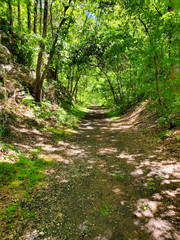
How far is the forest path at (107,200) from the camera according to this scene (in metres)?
2.73

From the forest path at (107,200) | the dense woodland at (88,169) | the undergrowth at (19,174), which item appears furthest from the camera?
the undergrowth at (19,174)

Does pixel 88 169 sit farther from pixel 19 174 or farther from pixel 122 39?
pixel 122 39

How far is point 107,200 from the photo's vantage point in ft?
11.9

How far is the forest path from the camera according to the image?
2729 millimetres

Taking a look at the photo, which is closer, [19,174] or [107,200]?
[107,200]

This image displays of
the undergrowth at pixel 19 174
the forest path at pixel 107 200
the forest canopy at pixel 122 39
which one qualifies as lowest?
the forest path at pixel 107 200

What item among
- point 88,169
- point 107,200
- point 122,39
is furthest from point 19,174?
point 122,39

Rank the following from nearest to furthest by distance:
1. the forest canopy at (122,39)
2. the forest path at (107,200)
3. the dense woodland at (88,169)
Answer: the forest path at (107,200) < the dense woodland at (88,169) < the forest canopy at (122,39)

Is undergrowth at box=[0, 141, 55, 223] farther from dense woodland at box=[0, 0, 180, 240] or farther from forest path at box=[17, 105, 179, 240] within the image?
forest path at box=[17, 105, 179, 240]

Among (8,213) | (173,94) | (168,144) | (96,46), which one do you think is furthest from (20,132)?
(96,46)

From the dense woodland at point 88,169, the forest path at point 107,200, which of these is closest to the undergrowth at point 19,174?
the dense woodland at point 88,169

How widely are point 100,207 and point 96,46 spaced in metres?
17.0

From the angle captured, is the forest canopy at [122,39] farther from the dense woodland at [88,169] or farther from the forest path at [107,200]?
the forest path at [107,200]

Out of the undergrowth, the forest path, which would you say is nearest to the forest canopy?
the forest path
